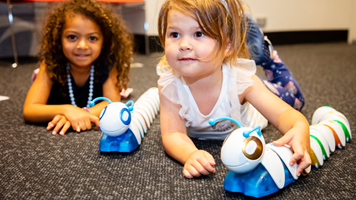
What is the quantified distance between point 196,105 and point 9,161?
18.1 inches

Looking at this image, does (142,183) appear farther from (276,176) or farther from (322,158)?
(322,158)

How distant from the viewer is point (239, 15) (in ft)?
2.35

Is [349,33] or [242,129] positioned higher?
[242,129]

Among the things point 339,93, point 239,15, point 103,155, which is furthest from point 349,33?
point 103,155

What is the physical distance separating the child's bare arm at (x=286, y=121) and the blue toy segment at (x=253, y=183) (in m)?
0.07

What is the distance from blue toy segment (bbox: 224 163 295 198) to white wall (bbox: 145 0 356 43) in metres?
2.94

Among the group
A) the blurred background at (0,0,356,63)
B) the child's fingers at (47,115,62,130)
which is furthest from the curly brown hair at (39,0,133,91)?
the blurred background at (0,0,356,63)

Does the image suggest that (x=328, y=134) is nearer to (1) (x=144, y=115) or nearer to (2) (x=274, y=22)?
(1) (x=144, y=115)

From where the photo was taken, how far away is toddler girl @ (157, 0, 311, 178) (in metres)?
0.63

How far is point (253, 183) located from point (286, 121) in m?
0.20

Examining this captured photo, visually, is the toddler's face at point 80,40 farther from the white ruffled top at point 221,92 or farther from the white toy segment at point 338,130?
the white toy segment at point 338,130

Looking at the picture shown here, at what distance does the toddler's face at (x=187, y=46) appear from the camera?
639 millimetres

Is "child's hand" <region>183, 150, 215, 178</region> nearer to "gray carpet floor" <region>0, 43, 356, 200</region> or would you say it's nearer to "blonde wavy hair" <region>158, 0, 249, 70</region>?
"gray carpet floor" <region>0, 43, 356, 200</region>

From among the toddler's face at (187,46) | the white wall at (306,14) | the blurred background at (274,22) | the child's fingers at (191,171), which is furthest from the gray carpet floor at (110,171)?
the white wall at (306,14)
